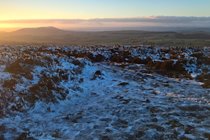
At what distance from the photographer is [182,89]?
19.4m

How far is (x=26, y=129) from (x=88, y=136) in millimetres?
2371

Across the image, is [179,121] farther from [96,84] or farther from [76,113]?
[96,84]

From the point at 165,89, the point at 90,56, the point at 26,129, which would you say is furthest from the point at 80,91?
the point at 90,56

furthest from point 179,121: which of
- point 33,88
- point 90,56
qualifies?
point 90,56

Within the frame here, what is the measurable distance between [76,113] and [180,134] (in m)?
4.84

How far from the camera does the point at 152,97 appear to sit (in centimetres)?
1684

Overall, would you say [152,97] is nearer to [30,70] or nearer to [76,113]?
[76,113]

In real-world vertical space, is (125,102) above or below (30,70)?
below

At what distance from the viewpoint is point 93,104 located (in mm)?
15492

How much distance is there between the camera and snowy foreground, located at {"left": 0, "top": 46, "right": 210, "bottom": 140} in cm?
1153

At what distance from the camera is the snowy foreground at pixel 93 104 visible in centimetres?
1153

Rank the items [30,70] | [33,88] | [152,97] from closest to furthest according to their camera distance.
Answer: [33,88] < [152,97] < [30,70]

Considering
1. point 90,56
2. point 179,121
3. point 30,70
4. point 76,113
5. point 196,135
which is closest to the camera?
point 196,135

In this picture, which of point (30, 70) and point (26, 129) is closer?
point (26, 129)
